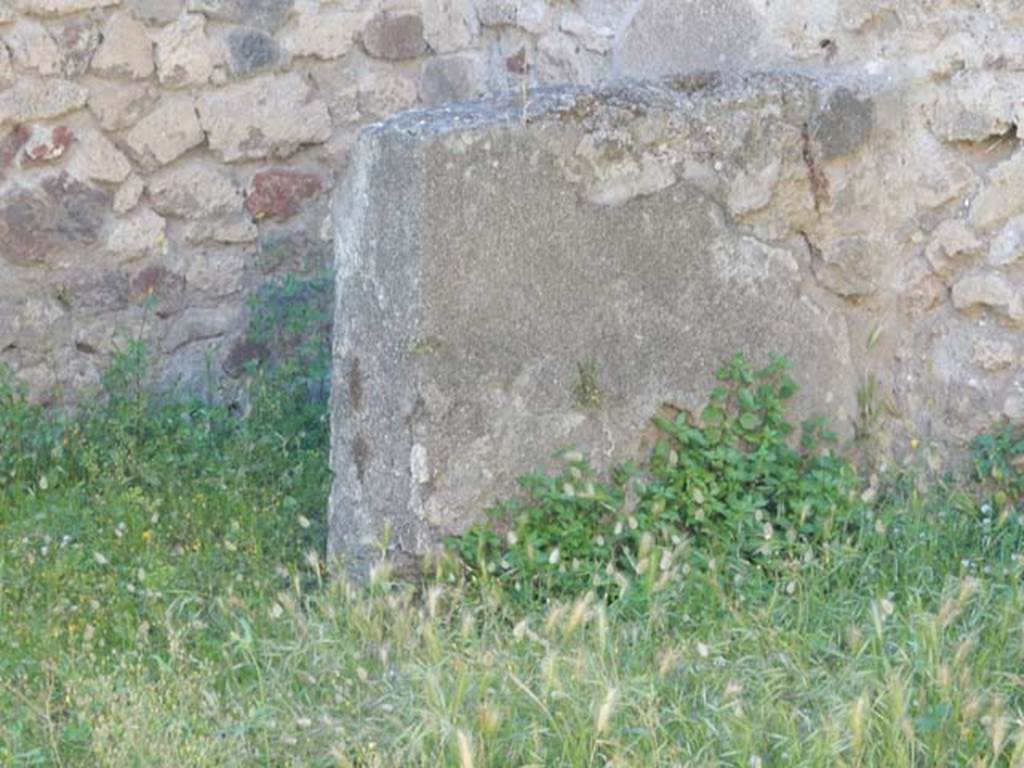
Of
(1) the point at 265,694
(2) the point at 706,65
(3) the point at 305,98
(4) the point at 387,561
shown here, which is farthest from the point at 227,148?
(1) the point at 265,694

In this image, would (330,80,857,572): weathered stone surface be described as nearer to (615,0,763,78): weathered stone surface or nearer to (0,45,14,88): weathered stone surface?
(615,0,763,78): weathered stone surface

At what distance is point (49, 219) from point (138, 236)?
27cm

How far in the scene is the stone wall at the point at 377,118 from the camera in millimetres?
4207

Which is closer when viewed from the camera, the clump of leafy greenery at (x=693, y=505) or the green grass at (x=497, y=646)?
the green grass at (x=497, y=646)

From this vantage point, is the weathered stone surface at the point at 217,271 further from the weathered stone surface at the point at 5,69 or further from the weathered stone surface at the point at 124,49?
the weathered stone surface at the point at 5,69

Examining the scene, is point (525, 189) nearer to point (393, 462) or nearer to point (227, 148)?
point (393, 462)

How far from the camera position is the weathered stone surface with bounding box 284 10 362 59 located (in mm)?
5492

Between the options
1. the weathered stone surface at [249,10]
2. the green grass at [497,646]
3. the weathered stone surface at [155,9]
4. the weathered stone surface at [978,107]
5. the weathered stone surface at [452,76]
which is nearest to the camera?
the green grass at [497,646]

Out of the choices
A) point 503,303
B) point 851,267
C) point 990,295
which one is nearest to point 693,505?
point 503,303

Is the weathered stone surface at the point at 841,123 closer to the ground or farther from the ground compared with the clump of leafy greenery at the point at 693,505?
farther from the ground

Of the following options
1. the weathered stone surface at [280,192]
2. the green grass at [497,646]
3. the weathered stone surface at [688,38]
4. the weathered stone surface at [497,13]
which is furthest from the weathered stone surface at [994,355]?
the weathered stone surface at [280,192]

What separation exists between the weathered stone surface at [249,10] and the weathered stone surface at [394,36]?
10.8 inches

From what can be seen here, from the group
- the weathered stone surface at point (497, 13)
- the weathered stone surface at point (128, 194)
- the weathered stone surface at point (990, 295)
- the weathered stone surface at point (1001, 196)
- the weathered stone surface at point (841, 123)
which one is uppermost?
the weathered stone surface at point (497, 13)

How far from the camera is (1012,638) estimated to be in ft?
11.3
